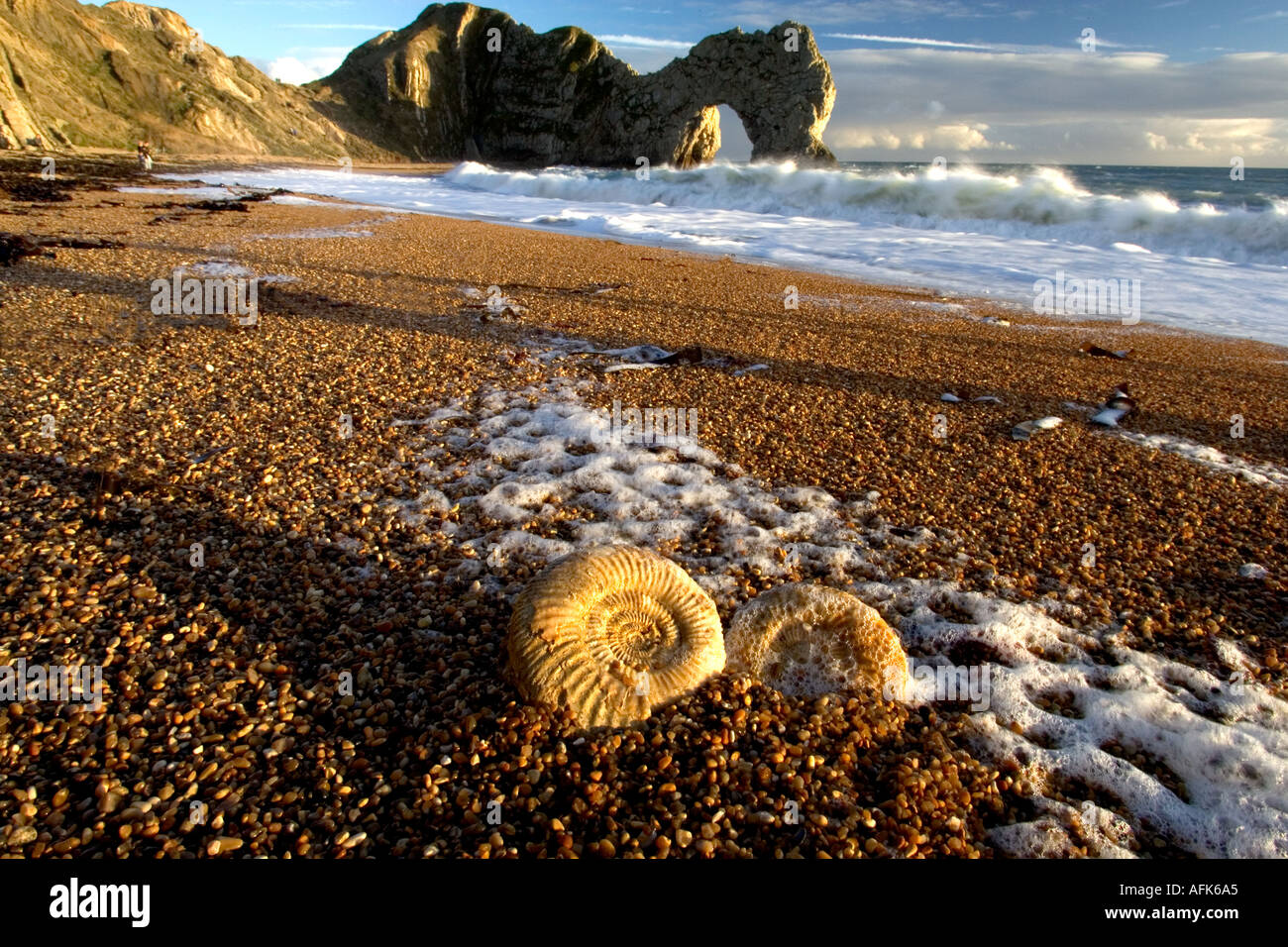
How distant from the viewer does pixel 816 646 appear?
3.55m

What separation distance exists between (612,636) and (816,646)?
110 centimetres

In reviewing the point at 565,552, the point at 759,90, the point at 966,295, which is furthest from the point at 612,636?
the point at 759,90

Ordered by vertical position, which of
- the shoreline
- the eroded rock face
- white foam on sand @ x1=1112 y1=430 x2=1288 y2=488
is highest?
the eroded rock face

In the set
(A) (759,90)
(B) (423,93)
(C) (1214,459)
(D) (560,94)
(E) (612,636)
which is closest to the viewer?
(E) (612,636)

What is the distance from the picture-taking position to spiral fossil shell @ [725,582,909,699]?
3426 millimetres

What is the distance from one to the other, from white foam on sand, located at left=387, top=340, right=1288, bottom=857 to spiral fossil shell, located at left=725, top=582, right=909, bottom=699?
0.27 meters

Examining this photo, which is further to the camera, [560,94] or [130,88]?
[560,94]

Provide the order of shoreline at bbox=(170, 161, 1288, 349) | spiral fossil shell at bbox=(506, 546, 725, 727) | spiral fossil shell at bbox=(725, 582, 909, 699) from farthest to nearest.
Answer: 1. shoreline at bbox=(170, 161, 1288, 349)
2. spiral fossil shell at bbox=(725, 582, 909, 699)
3. spiral fossil shell at bbox=(506, 546, 725, 727)

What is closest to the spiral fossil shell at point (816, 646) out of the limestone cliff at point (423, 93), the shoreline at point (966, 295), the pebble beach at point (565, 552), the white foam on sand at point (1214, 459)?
the pebble beach at point (565, 552)

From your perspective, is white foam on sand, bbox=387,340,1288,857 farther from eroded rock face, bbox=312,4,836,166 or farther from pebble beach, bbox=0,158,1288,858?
eroded rock face, bbox=312,4,836,166

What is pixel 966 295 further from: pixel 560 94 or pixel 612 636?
pixel 560 94

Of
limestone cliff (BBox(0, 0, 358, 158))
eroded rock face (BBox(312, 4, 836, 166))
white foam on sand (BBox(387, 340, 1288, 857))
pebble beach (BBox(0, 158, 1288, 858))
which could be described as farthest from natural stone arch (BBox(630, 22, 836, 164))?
white foam on sand (BBox(387, 340, 1288, 857))
